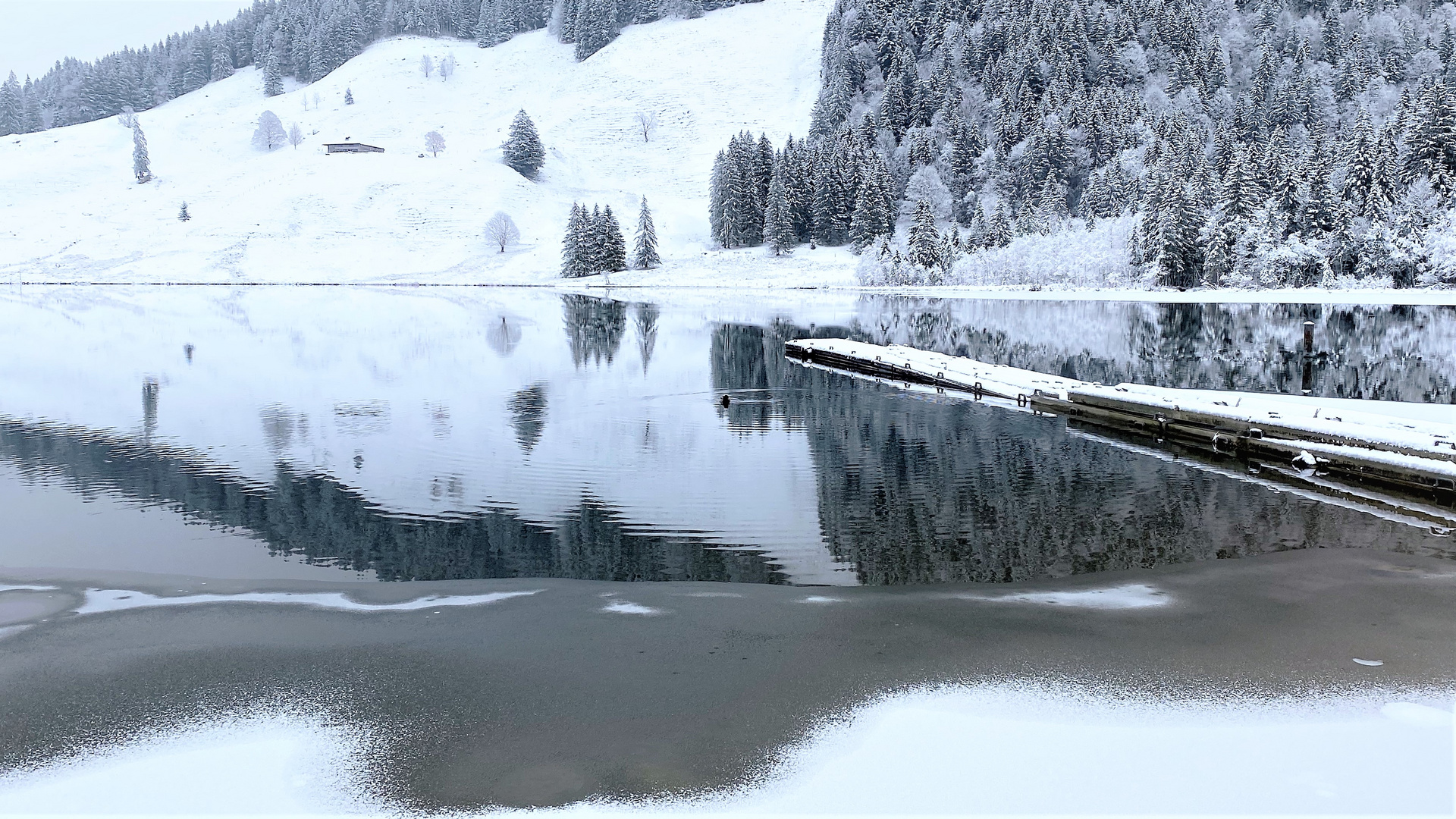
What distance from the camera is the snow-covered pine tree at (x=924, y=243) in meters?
98.4

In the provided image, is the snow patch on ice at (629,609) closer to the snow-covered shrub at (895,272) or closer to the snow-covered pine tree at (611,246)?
the snow-covered shrub at (895,272)

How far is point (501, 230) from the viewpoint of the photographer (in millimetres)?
128375

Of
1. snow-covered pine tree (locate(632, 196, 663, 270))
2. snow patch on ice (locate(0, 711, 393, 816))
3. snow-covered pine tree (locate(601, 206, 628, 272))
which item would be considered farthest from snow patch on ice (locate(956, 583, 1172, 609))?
snow-covered pine tree (locate(632, 196, 663, 270))

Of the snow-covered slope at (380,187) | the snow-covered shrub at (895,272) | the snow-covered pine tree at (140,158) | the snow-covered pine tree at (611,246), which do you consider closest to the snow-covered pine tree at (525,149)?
the snow-covered slope at (380,187)

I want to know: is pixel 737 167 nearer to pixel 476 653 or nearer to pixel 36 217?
pixel 36 217

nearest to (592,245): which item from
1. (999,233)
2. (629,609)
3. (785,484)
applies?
(999,233)

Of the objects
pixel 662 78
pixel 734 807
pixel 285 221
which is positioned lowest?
pixel 734 807

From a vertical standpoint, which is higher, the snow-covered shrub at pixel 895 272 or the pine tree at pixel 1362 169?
the pine tree at pixel 1362 169

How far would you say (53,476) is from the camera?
17688 mm

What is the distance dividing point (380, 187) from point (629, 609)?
478 ft

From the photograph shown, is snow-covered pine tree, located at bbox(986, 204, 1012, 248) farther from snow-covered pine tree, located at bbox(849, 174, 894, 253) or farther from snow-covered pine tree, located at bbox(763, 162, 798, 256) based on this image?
snow-covered pine tree, located at bbox(763, 162, 798, 256)

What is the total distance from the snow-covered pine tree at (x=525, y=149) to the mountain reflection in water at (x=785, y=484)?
407ft

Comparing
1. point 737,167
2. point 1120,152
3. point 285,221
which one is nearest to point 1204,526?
point 737,167

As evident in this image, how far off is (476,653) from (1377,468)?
50.0 feet
